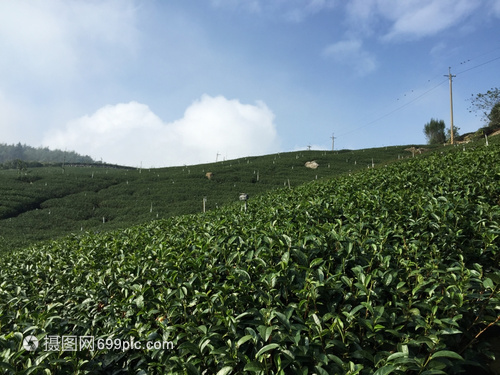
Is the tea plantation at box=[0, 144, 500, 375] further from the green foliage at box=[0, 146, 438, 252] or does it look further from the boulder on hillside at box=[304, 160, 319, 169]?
the boulder on hillside at box=[304, 160, 319, 169]

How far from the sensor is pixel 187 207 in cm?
4109

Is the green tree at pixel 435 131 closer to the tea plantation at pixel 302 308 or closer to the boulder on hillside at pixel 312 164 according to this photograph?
the boulder on hillside at pixel 312 164

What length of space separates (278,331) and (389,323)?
1195mm

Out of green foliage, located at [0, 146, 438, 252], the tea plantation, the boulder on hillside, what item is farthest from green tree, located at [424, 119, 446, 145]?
the tea plantation

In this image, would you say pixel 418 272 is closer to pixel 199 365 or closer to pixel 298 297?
pixel 298 297

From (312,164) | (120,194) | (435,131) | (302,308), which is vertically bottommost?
(302,308)

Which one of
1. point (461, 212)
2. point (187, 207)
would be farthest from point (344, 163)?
point (461, 212)

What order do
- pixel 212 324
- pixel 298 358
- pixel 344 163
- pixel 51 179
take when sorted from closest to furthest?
pixel 298 358
pixel 212 324
pixel 51 179
pixel 344 163

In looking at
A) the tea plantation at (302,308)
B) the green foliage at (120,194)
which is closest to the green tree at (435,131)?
the green foliage at (120,194)

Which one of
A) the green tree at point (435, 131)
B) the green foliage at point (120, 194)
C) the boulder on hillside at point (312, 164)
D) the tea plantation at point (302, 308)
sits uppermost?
the green tree at point (435, 131)

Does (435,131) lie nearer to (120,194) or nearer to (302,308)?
(120,194)

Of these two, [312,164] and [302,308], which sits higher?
[312,164]

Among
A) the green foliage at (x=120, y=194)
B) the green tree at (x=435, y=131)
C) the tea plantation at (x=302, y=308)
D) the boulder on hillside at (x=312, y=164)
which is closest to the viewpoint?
the tea plantation at (x=302, y=308)

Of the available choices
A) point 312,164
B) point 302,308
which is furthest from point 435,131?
point 302,308
